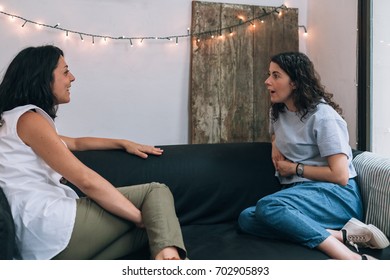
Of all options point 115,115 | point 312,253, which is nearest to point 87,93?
point 115,115

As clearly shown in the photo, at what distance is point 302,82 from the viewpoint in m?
1.58

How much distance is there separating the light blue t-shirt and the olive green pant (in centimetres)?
65

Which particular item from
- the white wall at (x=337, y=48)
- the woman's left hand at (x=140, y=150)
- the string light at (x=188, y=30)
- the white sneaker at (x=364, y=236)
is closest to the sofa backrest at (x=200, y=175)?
the woman's left hand at (x=140, y=150)

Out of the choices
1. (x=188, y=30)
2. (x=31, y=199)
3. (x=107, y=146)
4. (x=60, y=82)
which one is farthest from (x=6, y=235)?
(x=188, y=30)

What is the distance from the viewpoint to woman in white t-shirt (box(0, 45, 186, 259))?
108cm

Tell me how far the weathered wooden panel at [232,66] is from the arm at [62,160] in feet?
4.55

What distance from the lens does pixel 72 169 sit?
113 centimetres

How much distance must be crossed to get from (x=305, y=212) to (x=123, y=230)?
2.40 feet

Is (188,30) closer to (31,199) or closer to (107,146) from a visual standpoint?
(107,146)

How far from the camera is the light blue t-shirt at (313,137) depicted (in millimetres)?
1455

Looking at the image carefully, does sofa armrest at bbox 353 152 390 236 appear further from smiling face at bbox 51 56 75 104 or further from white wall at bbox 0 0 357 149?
smiling face at bbox 51 56 75 104

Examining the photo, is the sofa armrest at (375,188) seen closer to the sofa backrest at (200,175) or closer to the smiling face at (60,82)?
the sofa backrest at (200,175)

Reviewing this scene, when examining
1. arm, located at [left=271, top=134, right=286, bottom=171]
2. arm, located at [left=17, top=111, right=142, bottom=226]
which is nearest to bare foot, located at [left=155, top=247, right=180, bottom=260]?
arm, located at [left=17, top=111, right=142, bottom=226]
